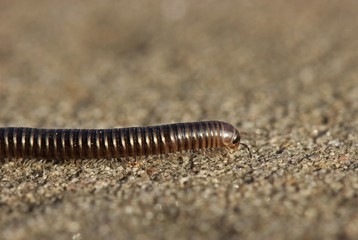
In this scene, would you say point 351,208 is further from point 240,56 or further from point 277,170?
point 240,56

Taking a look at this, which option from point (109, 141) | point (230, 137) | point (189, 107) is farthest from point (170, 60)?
point (109, 141)

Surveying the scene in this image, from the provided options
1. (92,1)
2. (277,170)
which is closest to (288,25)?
(92,1)

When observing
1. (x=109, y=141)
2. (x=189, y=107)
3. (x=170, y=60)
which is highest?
(x=170, y=60)

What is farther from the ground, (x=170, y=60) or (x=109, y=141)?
(x=170, y=60)

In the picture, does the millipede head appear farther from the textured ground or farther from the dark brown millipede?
the textured ground

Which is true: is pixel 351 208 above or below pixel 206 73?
below

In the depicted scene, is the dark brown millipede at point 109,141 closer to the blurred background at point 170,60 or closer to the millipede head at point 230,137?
Answer: the millipede head at point 230,137

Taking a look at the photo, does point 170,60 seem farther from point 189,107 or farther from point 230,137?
point 230,137
